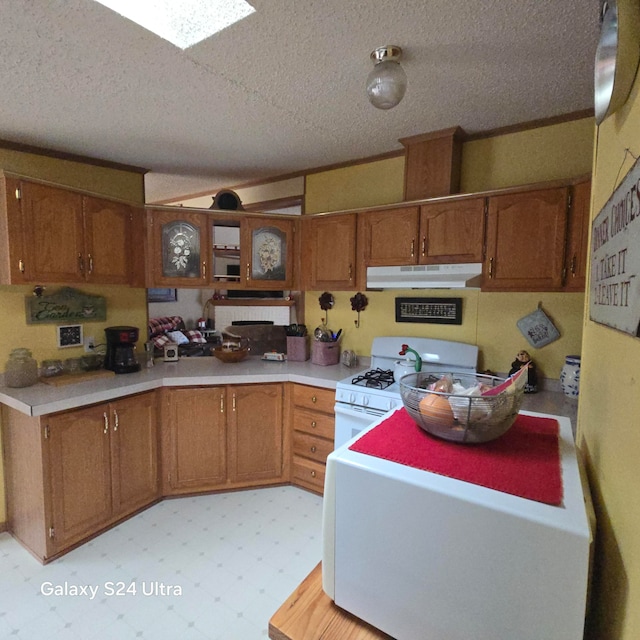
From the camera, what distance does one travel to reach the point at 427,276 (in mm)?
2084

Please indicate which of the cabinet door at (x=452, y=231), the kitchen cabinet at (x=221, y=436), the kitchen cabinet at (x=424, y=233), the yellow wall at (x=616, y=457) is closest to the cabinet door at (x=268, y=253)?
the kitchen cabinet at (x=424, y=233)

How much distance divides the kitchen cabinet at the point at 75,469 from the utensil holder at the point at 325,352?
→ 3.81 feet

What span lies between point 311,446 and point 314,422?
0.62ft

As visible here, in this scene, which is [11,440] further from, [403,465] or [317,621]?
[403,465]

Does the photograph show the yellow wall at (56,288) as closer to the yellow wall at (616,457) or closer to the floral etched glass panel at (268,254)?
the floral etched glass panel at (268,254)

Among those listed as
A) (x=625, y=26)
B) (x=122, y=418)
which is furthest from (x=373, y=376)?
(x=625, y=26)

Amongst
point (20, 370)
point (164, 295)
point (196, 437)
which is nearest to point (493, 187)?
point (196, 437)

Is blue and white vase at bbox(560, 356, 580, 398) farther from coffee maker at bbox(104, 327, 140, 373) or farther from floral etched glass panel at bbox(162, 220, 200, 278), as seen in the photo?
coffee maker at bbox(104, 327, 140, 373)

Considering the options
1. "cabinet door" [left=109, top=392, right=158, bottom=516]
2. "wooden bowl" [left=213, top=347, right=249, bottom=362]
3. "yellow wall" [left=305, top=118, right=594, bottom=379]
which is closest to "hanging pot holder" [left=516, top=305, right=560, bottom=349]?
"yellow wall" [left=305, top=118, right=594, bottom=379]

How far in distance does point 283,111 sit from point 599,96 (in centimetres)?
150

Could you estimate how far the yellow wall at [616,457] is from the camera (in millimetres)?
519

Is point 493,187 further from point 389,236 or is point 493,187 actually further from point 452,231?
point 389,236

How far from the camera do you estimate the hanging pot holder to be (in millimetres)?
2059

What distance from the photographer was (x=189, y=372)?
252 cm
